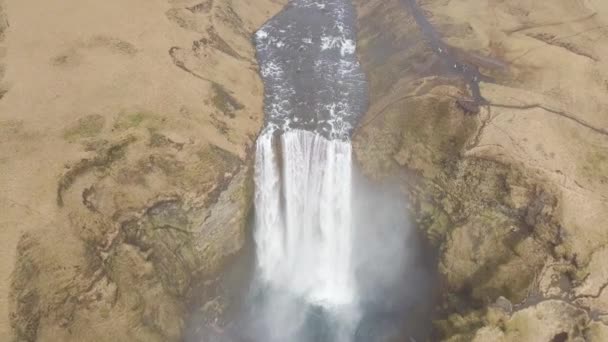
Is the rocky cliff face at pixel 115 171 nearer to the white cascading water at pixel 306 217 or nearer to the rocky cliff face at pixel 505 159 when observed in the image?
the white cascading water at pixel 306 217

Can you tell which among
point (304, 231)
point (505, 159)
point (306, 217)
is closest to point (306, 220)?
point (306, 217)

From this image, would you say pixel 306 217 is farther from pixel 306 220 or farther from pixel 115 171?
pixel 115 171

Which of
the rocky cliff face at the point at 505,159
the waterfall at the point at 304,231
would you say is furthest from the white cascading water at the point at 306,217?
the rocky cliff face at the point at 505,159

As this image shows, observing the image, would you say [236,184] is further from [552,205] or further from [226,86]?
[552,205]

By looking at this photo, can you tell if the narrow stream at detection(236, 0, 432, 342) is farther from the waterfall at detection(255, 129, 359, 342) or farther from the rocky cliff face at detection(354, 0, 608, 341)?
the rocky cliff face at detection(354, 0, 608, 341)

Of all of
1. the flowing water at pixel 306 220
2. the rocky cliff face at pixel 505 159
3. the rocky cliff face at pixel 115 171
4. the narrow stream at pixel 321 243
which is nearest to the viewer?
the rocky cliff face at pixel 115 171

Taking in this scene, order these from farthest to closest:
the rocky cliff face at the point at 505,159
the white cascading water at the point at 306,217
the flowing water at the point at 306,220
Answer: the white cascading water at the point at 306,217 → the flowing water at the point at 306,220 → the rocky cliff face at the point at 505,159
